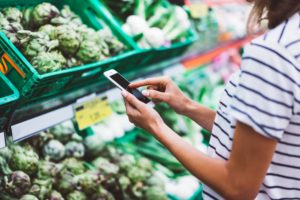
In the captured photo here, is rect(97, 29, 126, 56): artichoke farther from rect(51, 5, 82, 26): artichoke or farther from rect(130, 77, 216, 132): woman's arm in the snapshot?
rect(130, 77, 216, 132): woman's arm

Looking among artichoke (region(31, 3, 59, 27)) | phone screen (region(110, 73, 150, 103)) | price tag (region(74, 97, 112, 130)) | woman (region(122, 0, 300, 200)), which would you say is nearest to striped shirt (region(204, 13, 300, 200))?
woman (region(122, 0, 300, 200))

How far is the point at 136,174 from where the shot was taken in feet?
7.43

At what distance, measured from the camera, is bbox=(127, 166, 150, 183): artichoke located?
88.7 inches

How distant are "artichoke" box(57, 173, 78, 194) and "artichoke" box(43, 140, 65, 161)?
0.12 m

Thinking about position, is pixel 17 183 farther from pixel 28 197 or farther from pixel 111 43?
pixel 111 43

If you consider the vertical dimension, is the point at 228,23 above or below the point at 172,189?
above

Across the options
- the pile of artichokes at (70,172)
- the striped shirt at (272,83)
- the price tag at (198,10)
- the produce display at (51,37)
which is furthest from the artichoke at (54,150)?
the price tag at (198,10)

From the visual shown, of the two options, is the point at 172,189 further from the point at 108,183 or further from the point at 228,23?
the point at 228,23

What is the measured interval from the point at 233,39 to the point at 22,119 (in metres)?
2.83

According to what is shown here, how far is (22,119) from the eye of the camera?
161cm

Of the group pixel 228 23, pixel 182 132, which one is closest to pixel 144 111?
pixel 182 132

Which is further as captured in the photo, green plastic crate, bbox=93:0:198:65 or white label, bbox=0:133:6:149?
green plastic crate, bbox=93:0:198:65

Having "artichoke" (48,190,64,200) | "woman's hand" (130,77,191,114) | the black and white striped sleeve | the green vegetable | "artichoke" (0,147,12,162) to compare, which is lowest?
the green vegetable

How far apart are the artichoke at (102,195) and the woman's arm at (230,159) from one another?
763mm
